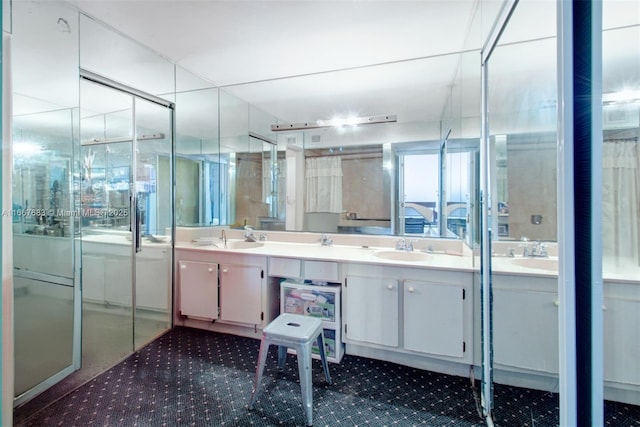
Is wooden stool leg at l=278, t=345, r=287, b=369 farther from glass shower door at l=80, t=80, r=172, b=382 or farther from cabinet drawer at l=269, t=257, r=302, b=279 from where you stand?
glass shower door at l=80, t=80, r=172, b=382

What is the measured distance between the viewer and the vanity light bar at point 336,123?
2.57m

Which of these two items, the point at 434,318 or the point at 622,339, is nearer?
the point at 622,339

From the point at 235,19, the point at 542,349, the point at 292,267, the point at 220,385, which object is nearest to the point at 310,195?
the point at 292,267

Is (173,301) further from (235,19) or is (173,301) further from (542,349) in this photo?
(542,349)

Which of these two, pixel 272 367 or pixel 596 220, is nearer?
pixel 596 220

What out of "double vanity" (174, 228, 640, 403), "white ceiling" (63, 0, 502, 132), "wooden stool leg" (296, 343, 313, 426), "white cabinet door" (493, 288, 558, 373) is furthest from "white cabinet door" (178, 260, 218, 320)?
"white cabinet door" (493, 288, 558, 373)

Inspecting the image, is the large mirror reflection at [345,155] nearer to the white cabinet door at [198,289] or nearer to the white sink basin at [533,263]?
the white cabinet door at [198,289]

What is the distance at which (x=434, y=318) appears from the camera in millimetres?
1901

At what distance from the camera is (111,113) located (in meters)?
2.14

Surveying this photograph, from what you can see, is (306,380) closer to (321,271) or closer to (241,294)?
(321,271)

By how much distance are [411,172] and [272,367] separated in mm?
1939

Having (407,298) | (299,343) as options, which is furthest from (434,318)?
(299,343)

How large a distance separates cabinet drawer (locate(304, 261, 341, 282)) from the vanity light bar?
4.40 feet

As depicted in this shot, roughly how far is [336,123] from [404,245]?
4.27 feet
